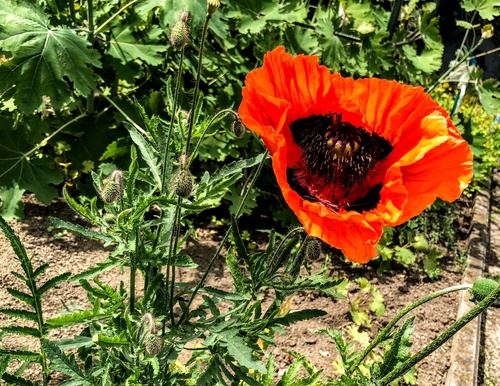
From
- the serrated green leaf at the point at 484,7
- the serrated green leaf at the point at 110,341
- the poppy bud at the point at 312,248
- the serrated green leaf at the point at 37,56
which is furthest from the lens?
the serrated green leaf at the point at 484,7

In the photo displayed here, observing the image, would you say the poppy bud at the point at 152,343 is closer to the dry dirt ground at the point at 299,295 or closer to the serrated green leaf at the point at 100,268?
the serrated green leaf at the point at 100,268

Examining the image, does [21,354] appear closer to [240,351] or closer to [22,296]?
[22,296]

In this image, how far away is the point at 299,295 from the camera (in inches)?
142

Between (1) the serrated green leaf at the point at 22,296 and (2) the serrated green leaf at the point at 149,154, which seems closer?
(1) the serrated green leaf at the point at 22,296

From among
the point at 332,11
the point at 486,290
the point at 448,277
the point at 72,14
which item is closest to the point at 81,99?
the point at 72,14

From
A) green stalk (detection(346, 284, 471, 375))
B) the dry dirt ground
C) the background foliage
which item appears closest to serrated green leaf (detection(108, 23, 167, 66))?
the background foliage

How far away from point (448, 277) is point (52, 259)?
2.73 metres

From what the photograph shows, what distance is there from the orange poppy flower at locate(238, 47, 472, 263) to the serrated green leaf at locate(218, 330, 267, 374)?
1.56 feet

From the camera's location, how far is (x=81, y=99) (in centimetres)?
385

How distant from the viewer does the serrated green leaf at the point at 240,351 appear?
1.55 meters

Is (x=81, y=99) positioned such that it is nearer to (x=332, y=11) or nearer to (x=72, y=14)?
(x=72, y=14)

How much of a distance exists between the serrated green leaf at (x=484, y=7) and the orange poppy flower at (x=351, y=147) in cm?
246

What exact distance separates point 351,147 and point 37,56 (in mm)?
2039

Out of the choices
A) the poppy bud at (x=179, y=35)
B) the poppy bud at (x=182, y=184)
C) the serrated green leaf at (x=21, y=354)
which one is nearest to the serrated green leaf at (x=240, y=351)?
the poppy bud at (x=182, y=184)
